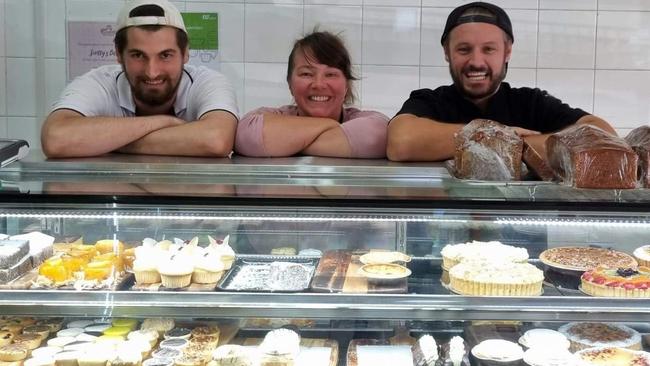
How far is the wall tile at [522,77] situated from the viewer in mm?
5051

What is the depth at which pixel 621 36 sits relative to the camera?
5000mm

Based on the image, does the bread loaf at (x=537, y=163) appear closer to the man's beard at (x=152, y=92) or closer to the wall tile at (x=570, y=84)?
the man's beard at (x=152, y=92)

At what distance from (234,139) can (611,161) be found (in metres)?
1.47

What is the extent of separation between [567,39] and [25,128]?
3.80m

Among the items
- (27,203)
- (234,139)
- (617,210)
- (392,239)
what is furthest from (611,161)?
(27,203)

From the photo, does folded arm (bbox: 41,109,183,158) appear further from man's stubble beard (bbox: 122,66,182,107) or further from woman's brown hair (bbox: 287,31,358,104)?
woman's brown hair (bbox: 287,31,358,104)

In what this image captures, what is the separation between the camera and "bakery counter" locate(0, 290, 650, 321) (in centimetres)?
218

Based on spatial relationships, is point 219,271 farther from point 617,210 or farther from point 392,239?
point 617,210

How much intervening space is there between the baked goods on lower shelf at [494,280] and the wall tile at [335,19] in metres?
2.94

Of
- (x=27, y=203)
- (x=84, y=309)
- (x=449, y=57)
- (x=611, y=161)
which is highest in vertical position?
(x=449, y=57)

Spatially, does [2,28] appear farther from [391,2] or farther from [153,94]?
[391,2]

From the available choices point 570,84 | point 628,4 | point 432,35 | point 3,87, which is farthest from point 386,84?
point 3,87

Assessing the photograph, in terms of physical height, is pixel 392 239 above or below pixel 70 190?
below

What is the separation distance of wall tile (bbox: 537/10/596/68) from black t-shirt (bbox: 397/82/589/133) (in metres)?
1.67
